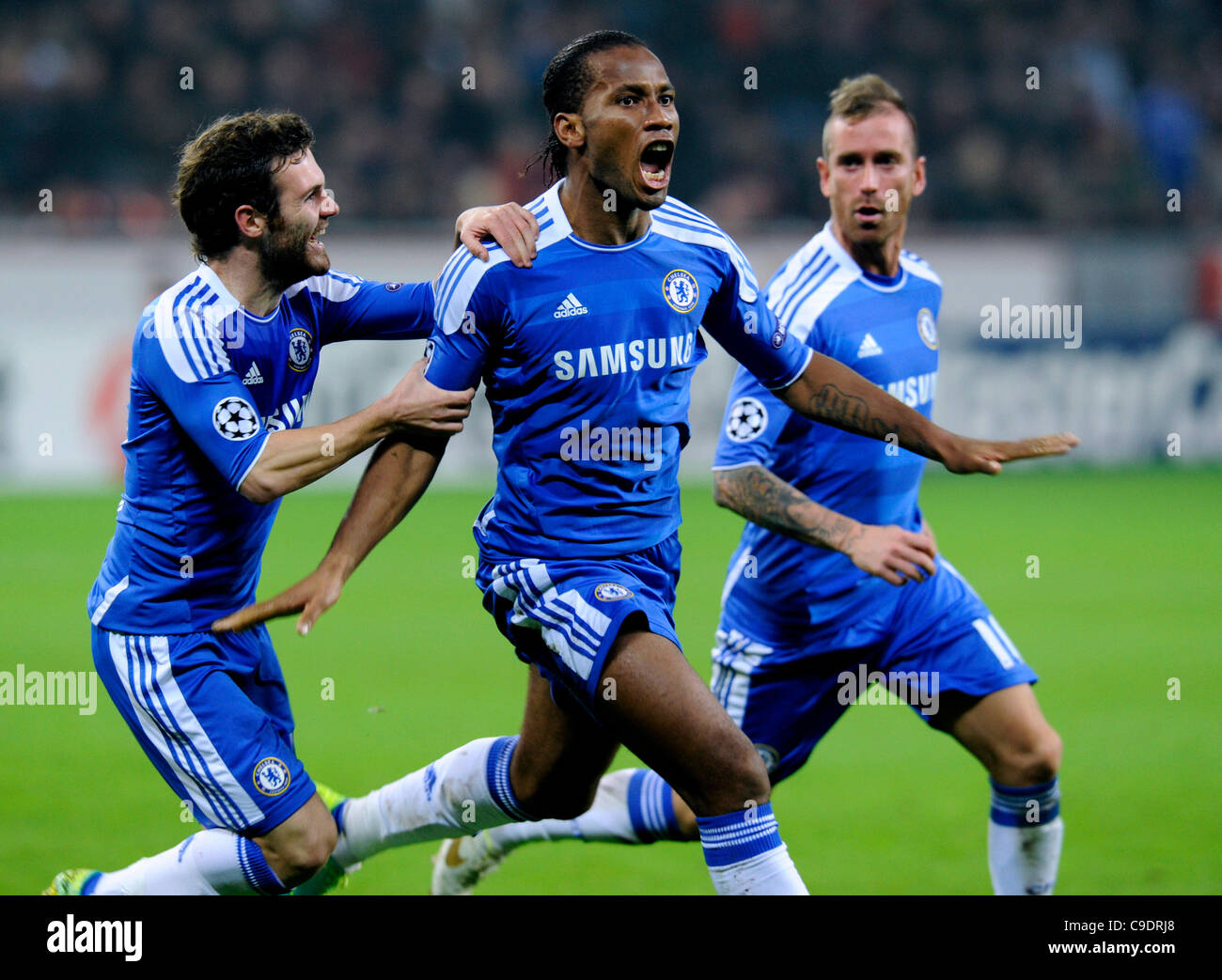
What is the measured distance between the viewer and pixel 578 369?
13.1 ft

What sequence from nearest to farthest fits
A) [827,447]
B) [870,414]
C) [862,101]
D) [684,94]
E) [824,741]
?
[870,414] < [827,447] < [862,101] < [824,741] < [684,94]

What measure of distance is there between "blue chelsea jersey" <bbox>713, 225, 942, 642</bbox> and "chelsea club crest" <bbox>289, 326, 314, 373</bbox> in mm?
1300

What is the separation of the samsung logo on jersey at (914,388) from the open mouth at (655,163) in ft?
4.01

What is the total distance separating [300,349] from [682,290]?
110 centimetres

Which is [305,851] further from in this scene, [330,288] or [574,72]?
[574,72]

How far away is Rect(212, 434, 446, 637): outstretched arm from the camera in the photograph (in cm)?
381

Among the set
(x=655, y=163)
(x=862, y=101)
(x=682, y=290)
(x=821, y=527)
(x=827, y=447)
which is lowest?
(x=821, y=527)

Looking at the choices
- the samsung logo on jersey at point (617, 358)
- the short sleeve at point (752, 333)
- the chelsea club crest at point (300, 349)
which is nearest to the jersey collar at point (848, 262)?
the short sleeve at point (752, 333)

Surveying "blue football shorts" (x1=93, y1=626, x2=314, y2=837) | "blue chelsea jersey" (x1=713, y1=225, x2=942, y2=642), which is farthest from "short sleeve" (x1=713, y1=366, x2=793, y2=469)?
"blue football shorts" (x1=93, y1=626, x2=314, y2=837)

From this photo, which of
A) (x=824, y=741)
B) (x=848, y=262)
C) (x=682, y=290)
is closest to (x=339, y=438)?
(x=682, y=290)

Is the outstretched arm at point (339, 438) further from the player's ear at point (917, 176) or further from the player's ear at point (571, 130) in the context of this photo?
the player's ear at point (917, 176)

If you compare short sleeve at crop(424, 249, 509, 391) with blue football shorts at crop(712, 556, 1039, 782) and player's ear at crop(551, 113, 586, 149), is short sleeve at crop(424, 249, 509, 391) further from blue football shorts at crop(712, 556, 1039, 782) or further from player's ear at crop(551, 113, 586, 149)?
blue football shorts at crop(712, 556, 1039, 782)

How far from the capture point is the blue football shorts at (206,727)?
4.08 meters

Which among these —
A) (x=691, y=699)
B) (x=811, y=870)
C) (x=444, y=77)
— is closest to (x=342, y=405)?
(x=444, y=77)
